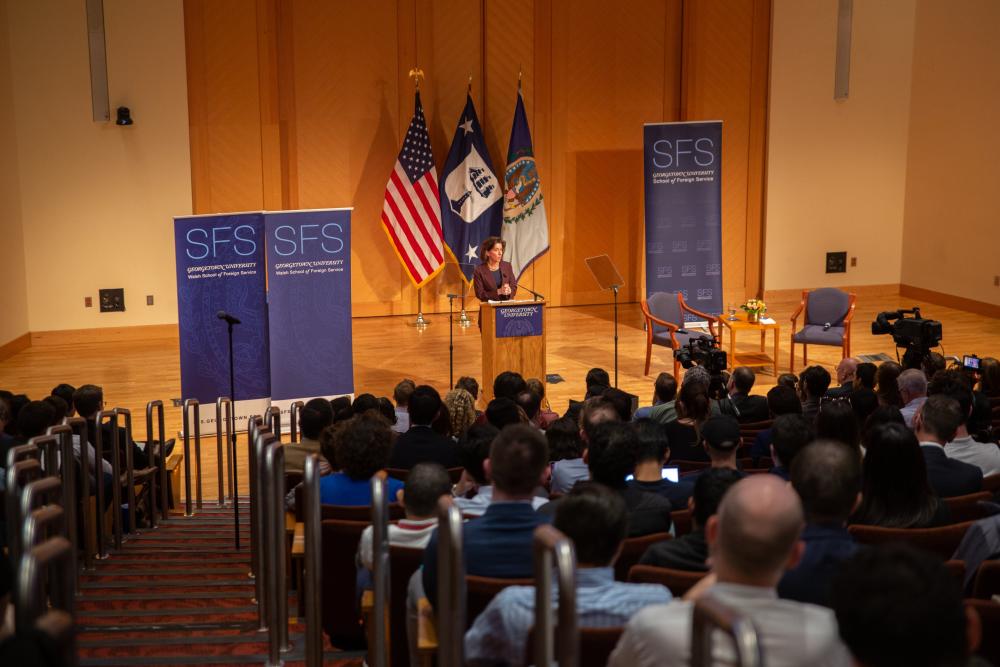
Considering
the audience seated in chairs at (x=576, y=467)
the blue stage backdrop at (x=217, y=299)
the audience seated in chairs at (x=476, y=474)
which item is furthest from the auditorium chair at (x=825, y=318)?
the audience seated in chairs at (x=476, y=474)

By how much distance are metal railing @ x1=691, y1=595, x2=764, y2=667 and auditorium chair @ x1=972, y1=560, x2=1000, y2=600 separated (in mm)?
1753

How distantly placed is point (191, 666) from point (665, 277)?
938 centimetres

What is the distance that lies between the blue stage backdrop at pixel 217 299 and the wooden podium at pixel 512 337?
5.96 ft

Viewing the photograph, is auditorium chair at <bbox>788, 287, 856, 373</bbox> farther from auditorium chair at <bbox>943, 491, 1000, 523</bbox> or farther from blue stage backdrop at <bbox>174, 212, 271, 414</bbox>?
auditorium chair at <bbox>943, 491, 1000, 523</bbox>

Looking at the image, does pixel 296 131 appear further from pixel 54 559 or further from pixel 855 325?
pixel 54 559

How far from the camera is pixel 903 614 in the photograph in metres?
1.84

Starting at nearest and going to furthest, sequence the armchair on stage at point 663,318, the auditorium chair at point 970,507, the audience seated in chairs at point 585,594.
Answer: the audience seated in chairs at point 585,594
the auditorium chair at point 970,507
the armchair on stage at point 663,318

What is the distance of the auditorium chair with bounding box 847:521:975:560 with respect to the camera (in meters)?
3.55

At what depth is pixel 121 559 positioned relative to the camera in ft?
18.7

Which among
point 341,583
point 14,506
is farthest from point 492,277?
point 14,506

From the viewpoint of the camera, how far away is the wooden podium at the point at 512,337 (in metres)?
9.38

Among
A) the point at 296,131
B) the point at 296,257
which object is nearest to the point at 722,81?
the point at 296,131

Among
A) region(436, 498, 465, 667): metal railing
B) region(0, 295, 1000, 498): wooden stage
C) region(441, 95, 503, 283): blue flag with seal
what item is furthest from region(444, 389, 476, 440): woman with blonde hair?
region(441, 95, 503, 283): blue flag with seal

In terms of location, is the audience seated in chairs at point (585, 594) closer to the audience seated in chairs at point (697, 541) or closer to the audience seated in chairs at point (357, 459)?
the audience seated in chairs at point (697, 541)
